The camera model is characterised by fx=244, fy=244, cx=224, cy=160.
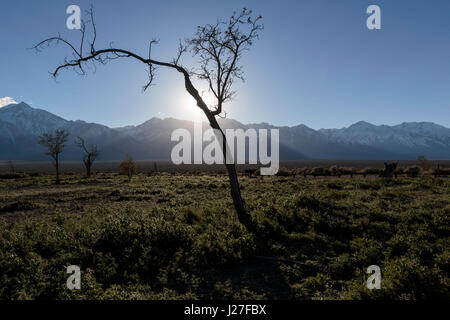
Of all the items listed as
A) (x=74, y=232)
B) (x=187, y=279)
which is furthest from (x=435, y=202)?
(x=74, y=232)

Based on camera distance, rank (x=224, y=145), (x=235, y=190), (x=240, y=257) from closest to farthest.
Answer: (x=240, y=257) < (x=235, y=190) < (x=224, y=145)

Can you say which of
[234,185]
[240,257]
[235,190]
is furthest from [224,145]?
[240,257]

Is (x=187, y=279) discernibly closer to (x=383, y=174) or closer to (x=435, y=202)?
(x=435, y=202)

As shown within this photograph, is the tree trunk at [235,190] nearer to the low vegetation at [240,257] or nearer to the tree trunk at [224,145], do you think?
the tree trunk at [224,145]

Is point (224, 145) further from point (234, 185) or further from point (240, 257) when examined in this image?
point (240, 257)

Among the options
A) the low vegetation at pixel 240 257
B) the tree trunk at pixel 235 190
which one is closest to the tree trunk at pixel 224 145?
the tree trunk at pixel 235 190

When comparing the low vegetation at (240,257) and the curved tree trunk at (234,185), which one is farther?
the curved tree trunk at (234,185)

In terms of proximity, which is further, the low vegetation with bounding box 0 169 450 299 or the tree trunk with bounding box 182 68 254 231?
the tree trunk with bounding box 182 68 254 231

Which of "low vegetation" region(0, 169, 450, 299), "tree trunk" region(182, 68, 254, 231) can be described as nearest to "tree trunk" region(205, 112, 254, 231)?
"tree trunk" region(182, 68, 254, 231)

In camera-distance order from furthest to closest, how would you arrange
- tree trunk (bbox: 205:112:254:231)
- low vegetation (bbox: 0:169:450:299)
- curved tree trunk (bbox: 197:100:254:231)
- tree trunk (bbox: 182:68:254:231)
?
1. tree trunk (bbox: 182:68:254:231)
2. curved tree trunk (bbox: 197:100:254:231)
3. tree trunk (bbox: 205:112:254:231)
4. low vegetation (bbox: 0:169:450:299)

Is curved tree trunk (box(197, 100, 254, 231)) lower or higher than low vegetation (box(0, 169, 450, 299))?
higher

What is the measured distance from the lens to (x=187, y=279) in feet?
19.7

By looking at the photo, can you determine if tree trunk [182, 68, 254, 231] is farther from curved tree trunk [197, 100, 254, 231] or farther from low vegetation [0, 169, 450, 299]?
low vegetation [0, 169, 450, 299]

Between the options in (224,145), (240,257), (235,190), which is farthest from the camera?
(224,145)
